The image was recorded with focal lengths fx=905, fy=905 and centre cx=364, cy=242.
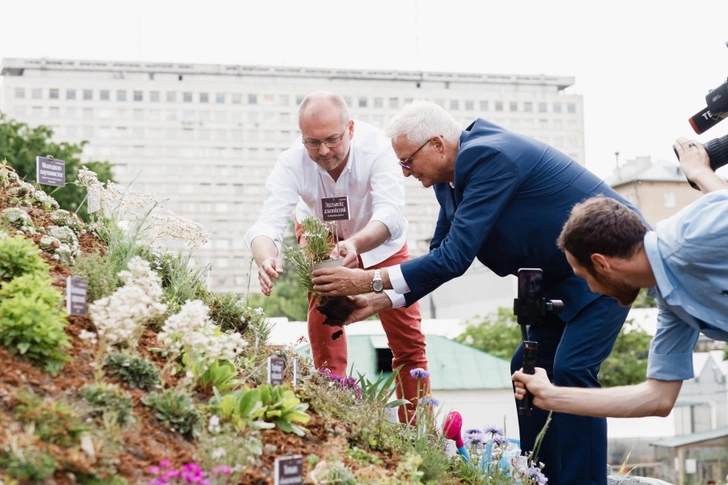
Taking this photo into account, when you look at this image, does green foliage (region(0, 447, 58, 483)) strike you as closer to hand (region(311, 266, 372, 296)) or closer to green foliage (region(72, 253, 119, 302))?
green foliage (region(72, 253, 119, 302))

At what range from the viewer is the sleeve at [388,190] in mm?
5105

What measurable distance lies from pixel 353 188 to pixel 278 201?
44 centimetres

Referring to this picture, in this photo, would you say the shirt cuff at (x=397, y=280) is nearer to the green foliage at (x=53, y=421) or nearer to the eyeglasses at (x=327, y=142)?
the eyeglasses at (x=327, y=142)

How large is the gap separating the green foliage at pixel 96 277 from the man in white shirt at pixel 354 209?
3.22 ft

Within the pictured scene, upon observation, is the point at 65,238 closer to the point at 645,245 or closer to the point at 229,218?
the point at 645,245

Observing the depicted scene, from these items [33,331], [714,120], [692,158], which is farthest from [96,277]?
[714,120]

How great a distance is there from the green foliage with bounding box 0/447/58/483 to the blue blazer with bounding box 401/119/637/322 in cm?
201

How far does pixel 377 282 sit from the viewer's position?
4.27 m

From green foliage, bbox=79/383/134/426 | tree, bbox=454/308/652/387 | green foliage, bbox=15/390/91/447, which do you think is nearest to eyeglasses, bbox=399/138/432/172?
green foliage, bbox=79/383/134/426

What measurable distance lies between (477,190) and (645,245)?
126 cm

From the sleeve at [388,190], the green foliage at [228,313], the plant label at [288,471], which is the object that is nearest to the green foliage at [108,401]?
the plant label at [288,471]

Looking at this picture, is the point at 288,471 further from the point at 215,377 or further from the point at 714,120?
the point at 714,120

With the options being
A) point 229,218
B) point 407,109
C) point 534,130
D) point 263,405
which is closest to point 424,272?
point 407,109

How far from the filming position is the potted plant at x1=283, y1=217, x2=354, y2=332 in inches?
175
